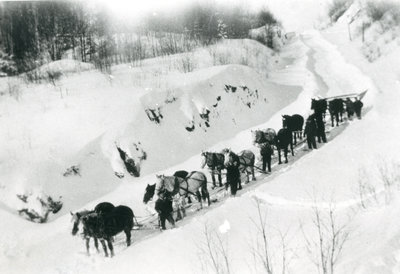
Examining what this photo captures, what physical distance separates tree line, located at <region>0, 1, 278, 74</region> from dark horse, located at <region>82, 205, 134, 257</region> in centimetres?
1342

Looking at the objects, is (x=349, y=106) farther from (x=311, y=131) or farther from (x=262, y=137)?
(x=262, y=137)

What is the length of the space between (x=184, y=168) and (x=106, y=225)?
640 centimetres

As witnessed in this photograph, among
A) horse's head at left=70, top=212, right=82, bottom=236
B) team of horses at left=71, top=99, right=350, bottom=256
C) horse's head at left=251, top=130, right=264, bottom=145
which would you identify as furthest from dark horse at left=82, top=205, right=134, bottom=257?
horse's head at left=251, top=130, right=264, bottom=145

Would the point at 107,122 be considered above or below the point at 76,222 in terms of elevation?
above

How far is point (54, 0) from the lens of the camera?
31031 mm

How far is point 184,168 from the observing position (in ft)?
55.4

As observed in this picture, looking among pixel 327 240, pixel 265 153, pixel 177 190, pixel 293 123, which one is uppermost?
pixel 293 123

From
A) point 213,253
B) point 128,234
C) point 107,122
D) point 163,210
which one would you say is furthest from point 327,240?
point 107,122

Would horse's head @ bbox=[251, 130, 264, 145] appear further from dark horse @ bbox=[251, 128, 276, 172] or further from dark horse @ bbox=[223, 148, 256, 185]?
dark horse @ bbox=[223, 148, 256, 185]

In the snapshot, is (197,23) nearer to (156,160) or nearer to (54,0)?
(54,0)

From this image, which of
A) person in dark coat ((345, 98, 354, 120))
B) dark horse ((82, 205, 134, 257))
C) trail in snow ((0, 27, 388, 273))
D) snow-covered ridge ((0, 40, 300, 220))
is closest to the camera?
trail in snow ((0, 27, 388, 273))

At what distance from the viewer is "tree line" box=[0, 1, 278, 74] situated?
2728cm

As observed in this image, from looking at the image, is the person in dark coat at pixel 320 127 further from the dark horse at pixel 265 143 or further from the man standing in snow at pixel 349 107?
the man standing in snow at pixel 349 107

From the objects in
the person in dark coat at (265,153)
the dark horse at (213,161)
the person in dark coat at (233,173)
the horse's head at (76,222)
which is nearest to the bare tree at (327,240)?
the person in dark coat at (233,173)
